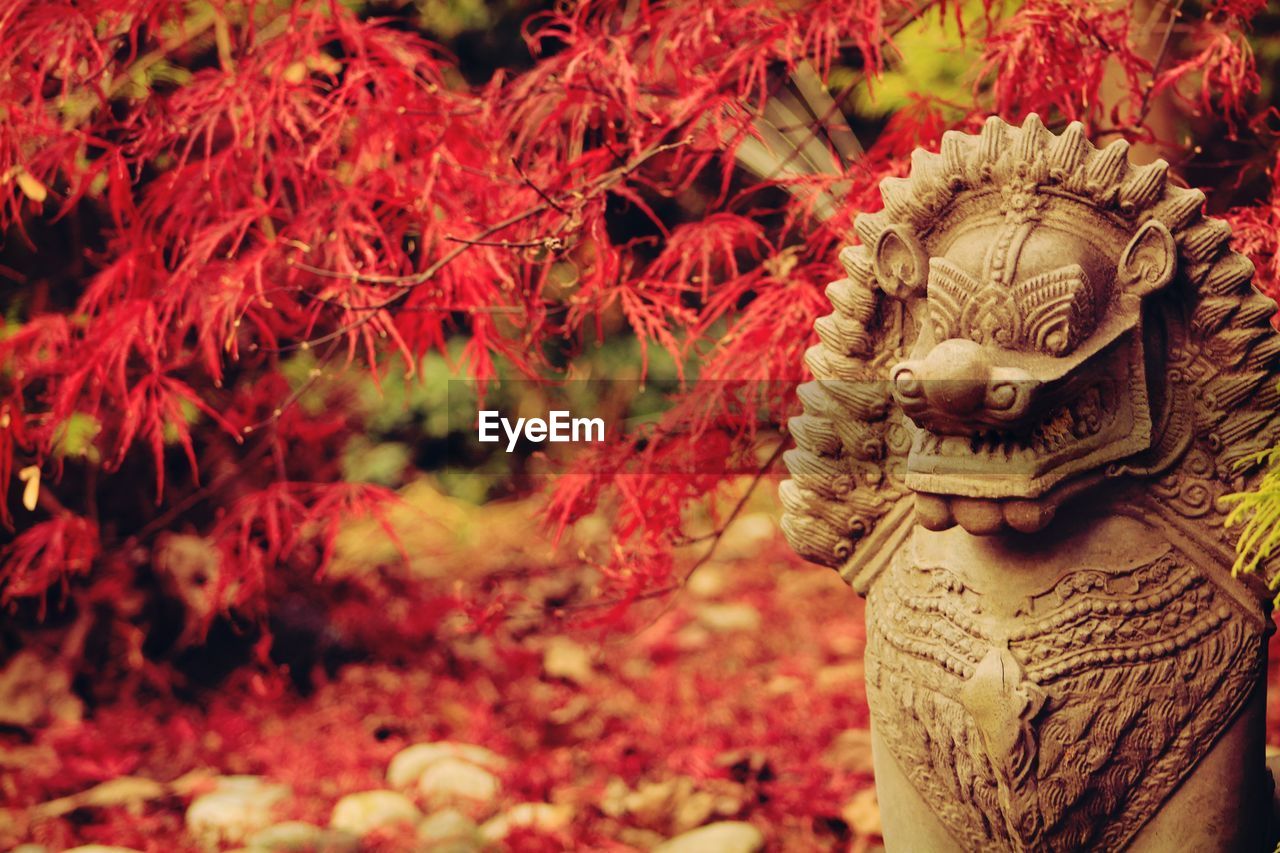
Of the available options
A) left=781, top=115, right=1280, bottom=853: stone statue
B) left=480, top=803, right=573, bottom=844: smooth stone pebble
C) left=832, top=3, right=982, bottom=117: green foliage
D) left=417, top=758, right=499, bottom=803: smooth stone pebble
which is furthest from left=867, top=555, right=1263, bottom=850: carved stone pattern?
left=832, top=3, right=982, bottom=117: green foliage

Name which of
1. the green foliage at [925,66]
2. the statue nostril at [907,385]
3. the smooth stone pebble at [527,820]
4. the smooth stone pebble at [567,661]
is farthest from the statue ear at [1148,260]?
the smooth stone pebble at [567,661]

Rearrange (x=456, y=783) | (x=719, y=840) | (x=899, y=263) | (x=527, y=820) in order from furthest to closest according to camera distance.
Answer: (x=456, y=783) → (x=527, y=820) → (x=719, y=840) → (x=899, y=263)

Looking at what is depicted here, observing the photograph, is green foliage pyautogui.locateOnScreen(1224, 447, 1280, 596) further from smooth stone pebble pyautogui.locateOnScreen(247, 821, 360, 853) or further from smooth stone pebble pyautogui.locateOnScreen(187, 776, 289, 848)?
smooth stone pebble pyautogui.locateOnScreen(187, 776, 289, 848)

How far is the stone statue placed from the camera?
178 cm

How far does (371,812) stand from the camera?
11.8 feet

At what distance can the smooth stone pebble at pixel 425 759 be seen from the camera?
3932mm

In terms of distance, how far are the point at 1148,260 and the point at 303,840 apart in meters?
2.61

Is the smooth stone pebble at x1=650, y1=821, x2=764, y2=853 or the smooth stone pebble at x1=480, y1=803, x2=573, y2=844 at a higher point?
the smooth stone pebble at x1=650, y1=821, x2=764, y2=853

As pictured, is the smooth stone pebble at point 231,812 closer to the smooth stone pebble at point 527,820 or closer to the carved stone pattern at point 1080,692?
the smooth stone pebble at point 527,820

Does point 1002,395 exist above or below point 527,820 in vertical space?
above

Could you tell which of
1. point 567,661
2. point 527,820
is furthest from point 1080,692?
point 567,661

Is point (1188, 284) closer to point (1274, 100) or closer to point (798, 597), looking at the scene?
point (1274, 100)

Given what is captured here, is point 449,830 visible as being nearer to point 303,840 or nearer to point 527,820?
point 527,820

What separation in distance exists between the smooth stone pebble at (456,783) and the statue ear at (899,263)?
7.81 ft
